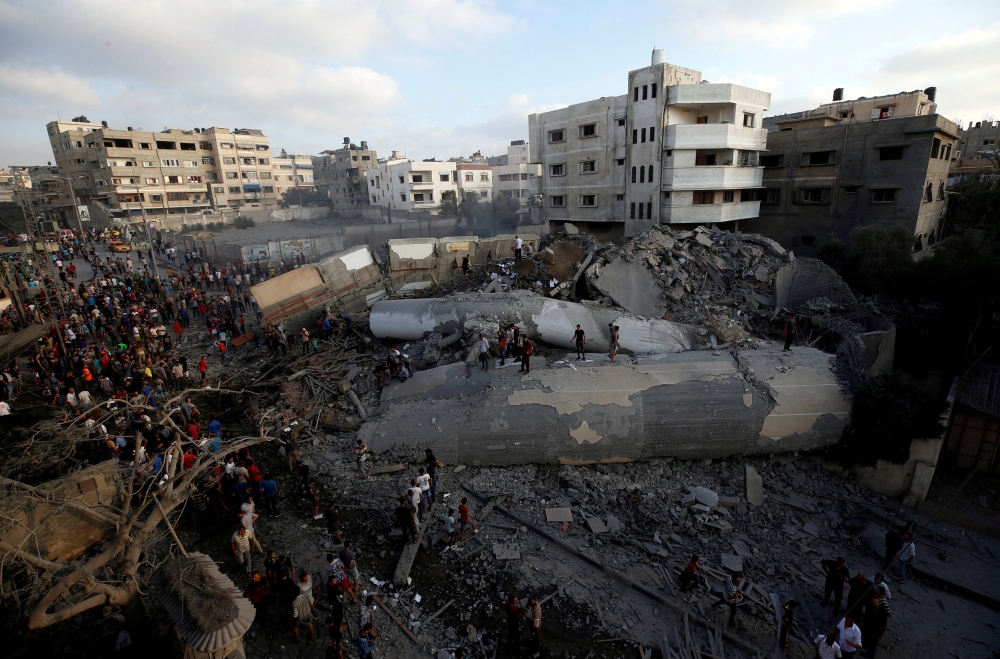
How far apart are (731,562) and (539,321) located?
7666 mm

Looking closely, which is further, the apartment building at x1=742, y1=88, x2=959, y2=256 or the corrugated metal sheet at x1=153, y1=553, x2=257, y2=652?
the apartment building at x1=742, y1=88, x2=959, y2=256

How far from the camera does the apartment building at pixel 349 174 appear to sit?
64.9 meters

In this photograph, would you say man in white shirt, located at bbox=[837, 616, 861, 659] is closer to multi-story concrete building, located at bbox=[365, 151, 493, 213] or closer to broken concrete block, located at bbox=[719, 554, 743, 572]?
broken concrete block, located at bbox=[719, 554, 743, 572]

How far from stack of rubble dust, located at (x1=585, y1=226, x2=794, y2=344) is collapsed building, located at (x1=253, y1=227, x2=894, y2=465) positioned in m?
0.06

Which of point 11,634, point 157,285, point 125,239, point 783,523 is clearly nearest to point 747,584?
point 783,523

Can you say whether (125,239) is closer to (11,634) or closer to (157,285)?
(157,285)

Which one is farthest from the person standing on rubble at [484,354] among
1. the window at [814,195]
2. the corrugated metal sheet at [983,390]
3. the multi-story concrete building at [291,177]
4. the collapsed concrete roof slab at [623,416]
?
the multi-story concrete building at [291,177]

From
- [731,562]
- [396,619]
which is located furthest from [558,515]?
[396,619]

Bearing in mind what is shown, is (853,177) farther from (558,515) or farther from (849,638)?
(849,638)

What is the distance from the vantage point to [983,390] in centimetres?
1327

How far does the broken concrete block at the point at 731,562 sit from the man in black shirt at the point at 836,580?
134 centimetres

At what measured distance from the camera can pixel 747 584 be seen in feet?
28.8

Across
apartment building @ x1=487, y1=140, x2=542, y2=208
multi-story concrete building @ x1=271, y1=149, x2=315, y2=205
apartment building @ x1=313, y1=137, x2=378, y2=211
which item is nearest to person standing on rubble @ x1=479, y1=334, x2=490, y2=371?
apartment building @ x1=487, y1=140, x2=542, y2=208

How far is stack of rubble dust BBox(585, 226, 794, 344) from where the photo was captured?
16.8 metres
